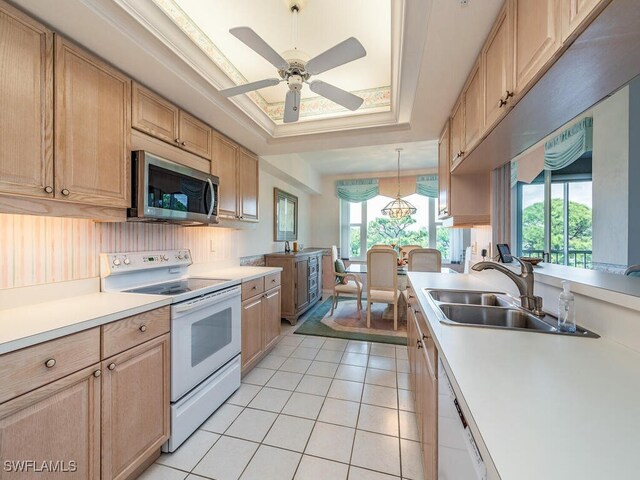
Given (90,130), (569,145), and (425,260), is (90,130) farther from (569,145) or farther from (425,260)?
(425,260)

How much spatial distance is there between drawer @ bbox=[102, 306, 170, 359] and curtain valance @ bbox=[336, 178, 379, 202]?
472 centimetres

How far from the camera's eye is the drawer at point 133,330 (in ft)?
4.07

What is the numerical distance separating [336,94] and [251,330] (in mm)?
2042

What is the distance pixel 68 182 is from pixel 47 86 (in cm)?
44

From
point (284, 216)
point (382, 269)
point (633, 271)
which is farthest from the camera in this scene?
point (284, 216)

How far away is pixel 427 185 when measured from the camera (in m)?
5.39

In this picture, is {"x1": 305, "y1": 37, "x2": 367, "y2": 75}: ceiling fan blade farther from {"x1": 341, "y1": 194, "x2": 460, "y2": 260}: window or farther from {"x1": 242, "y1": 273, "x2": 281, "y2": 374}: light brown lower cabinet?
{"x1": 341, "y1": 194, "x2": 460, "y2": 260}: window

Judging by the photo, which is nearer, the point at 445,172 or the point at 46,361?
the point at 46,361

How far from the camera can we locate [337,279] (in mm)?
4602

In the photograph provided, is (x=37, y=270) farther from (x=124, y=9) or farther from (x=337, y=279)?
(x=337, y=279)

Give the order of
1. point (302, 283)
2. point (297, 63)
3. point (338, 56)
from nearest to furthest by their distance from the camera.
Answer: point (338, 56)
point (297, 63)
point (302, 283)

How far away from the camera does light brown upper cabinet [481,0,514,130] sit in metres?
1.16

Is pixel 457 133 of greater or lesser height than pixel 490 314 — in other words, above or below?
above

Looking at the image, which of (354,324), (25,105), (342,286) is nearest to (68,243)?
(25,105)
